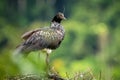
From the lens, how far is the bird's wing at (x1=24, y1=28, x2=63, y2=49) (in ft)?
12.0

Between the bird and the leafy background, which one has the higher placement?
the leafy background

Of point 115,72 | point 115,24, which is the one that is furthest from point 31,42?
point 115,24

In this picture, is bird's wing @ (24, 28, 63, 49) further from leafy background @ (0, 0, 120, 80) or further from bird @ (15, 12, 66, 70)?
leafy background @ (0, 0, 120, 80)

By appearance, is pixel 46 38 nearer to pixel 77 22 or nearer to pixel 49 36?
pixel 49 36

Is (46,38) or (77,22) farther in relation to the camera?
(77,22)

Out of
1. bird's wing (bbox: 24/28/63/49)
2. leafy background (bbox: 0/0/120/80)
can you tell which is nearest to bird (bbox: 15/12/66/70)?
bird's wing (bbox: 24/28/63/49)

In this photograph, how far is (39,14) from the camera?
18953mm

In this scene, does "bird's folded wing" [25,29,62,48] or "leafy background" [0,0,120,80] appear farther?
"leafy background" [0,0,120,80]

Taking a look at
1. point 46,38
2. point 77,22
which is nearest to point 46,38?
point 46,38

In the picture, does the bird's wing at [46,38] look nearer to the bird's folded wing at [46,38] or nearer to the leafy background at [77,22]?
the bird's folded wing at [46,38]

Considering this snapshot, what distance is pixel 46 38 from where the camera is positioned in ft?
12.6

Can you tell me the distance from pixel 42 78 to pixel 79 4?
18682mm

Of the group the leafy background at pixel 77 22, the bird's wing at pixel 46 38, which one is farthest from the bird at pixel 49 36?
the leafy background at pixel 77 22

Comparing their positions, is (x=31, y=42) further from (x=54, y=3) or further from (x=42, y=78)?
(x=54, y=3)
